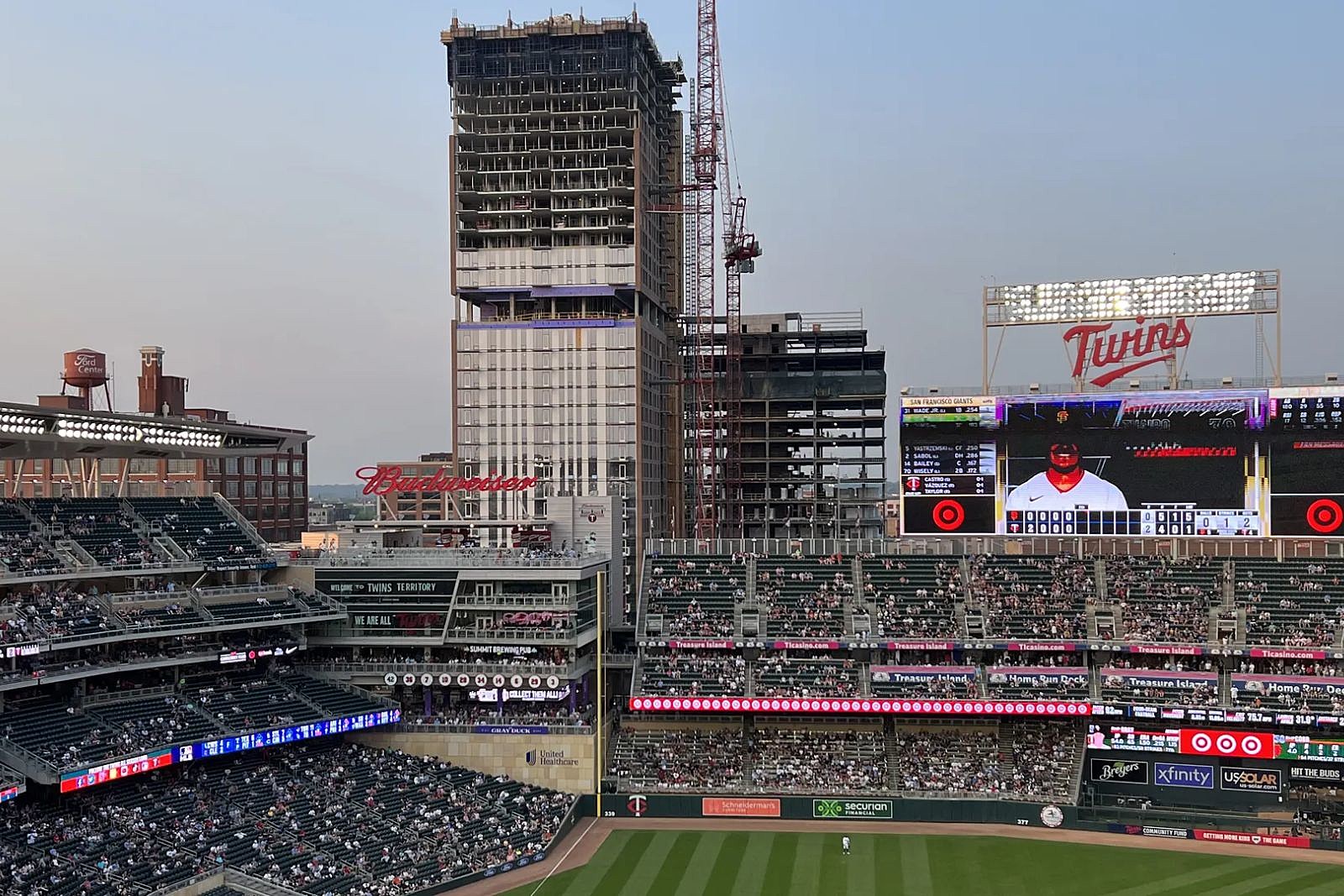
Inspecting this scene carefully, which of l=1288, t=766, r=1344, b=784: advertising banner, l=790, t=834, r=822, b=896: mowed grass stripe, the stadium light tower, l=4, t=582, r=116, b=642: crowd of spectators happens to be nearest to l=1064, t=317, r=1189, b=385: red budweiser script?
the stadium light tower

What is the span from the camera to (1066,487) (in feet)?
224

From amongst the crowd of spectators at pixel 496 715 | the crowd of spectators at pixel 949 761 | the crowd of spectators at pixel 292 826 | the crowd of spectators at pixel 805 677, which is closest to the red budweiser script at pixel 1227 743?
the crowd of spectators at pixel 949 761

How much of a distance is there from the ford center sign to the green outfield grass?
1802 mm

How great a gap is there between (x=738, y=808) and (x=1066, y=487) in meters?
27.2

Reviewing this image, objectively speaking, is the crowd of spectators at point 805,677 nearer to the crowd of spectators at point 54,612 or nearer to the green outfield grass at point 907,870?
the green outfield grass at point 907,870

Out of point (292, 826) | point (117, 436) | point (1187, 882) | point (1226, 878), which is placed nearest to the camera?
point (1187, 882)

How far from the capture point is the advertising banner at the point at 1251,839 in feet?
177

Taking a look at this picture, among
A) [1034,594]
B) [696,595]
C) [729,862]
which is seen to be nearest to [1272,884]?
[1034,594]

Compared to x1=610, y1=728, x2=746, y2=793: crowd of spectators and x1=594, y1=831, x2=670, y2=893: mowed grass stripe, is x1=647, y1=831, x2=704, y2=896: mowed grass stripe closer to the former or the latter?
x1=594, y1=831, x2=670, y2=893: mowed grass stripe

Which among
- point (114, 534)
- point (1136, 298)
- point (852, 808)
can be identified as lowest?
point (852, 808)

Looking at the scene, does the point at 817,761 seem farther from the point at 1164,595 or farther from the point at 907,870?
the point at 1164,595

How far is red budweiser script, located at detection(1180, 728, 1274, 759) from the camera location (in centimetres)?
5756

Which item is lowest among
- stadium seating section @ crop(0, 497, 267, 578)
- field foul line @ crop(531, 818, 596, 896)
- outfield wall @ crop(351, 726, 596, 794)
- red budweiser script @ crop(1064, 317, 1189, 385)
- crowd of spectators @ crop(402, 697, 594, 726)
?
field foul line @ crop(531, 818, 596, 896)

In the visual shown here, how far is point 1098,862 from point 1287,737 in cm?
1340
